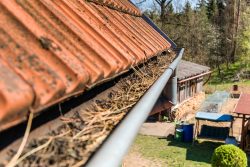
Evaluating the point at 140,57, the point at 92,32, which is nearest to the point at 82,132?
the point at 92,32

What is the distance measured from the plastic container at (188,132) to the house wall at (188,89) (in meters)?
5.07

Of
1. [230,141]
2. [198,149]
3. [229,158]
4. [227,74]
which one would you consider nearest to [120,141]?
[229,158]

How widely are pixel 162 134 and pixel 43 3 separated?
56.4 feet

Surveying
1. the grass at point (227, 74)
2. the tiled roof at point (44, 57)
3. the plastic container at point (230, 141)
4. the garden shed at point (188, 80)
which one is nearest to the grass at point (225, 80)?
the grass at point (227, 74)

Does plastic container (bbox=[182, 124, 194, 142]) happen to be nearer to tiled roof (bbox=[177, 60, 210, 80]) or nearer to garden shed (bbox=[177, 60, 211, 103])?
garden shed (bbox=[177, 60, 211, 103])

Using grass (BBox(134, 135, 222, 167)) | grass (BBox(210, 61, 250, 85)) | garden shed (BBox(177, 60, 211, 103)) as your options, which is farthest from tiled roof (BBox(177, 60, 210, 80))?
grass (BBox(210, 61, 250, 85))

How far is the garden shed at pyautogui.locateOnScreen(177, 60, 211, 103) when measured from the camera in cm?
2234

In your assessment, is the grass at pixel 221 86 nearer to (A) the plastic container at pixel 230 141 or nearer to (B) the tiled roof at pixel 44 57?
(A) the plastic container at pixel 230 141

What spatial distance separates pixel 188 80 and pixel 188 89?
53.7 inches

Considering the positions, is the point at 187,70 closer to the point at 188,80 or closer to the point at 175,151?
the point at 188,80

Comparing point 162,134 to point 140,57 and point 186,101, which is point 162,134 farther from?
point 140,57

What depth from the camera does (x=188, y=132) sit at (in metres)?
17.4

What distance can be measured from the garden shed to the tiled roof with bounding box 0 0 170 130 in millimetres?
19659

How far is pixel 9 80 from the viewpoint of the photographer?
3.20ft
